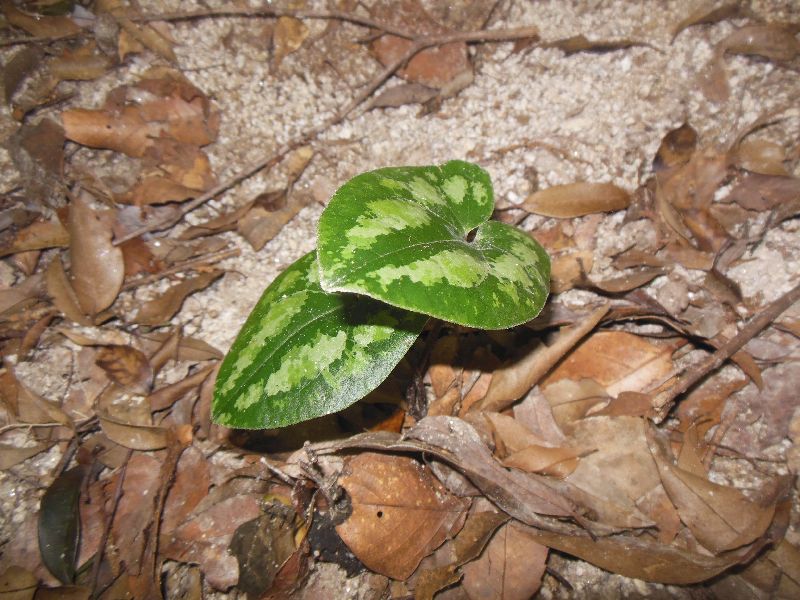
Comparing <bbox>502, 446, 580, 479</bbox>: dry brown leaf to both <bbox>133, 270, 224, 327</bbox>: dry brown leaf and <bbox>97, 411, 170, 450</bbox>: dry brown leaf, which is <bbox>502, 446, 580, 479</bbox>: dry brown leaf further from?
<bbox>133, 270, 224, 327</bbox>: dry brown leaf

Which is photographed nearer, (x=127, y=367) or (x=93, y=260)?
(x=127, y=367)

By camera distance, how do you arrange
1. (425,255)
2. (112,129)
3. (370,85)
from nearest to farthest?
1. (425,255)
2. (112,129)
3. (370,85)

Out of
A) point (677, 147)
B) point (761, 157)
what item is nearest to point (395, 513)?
point (677, 147)

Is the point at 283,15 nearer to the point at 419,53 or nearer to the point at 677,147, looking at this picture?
the point at 419,53

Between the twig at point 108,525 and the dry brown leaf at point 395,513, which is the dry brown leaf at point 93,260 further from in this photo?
the dry brown leaf at point 395,513

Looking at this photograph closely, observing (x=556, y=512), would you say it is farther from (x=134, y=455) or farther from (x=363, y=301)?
(x=134, y=455)

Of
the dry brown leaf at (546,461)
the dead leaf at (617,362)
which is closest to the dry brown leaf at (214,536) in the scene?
the dry brown leaf at (546,461)

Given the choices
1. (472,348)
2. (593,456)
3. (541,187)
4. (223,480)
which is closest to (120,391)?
(223,480)
